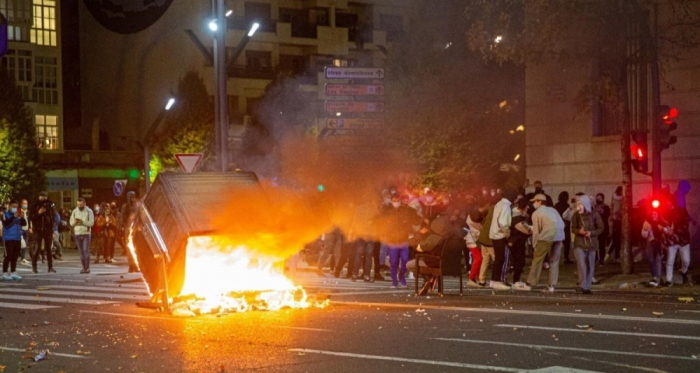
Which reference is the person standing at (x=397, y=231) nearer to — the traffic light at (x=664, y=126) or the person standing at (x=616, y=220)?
the traffic light at (x=664, y=126)

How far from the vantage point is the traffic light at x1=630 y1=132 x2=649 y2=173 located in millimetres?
20016

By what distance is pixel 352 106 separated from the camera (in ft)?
84.9

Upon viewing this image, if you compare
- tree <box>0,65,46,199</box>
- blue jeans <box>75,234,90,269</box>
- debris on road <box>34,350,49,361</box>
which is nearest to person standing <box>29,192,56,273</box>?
blue jeans <box>75,234,90,269</box>

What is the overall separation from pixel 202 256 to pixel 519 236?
7.68m

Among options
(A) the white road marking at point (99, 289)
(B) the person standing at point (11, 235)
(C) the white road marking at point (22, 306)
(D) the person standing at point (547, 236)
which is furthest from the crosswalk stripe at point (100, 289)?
(D) the person standing at point (547, 236)

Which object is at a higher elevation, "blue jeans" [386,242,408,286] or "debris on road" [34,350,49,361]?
"blue jeans" [386,242,408,286]

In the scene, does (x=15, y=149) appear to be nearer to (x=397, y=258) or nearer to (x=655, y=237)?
(x=397, y=258)

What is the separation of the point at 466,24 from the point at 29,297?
122 feet

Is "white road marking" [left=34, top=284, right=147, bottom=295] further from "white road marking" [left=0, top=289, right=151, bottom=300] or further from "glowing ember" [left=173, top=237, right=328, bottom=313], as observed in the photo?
"glowing ember" [left=173, top=237, right=328, bottom=313]

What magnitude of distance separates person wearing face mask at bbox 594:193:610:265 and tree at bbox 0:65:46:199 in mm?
38327

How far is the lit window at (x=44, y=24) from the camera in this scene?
6000 centimetres

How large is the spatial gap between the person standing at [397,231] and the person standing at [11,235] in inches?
316

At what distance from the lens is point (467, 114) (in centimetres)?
5219

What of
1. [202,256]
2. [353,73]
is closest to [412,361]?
[202,256]
